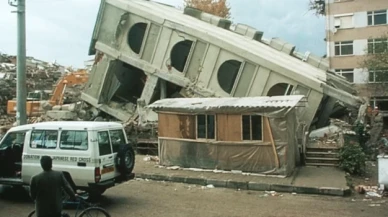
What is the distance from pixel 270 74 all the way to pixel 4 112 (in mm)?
22220

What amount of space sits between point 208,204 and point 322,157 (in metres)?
6.80

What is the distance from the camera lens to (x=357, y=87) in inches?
1612

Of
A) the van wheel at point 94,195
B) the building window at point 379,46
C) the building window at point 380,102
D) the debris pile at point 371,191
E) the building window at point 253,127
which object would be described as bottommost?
the van wheel at point 94,195

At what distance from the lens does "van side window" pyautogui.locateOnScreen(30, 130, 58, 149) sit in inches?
401

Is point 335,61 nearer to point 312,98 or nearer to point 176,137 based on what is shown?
point 312,98

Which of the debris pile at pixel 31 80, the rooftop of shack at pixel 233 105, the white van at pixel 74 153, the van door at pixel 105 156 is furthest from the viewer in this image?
the debris pile at pixel 31 80

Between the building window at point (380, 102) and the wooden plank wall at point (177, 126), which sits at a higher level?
the building window at point (380, 102)

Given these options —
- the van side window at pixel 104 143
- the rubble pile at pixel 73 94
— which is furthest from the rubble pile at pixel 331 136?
the rubble pile at pixel 73 94

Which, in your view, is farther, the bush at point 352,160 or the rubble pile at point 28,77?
the rubble pile at point 28,77

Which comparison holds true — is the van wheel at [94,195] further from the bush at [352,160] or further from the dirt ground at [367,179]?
the bush at [352,160]

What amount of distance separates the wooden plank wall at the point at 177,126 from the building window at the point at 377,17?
3202 cm

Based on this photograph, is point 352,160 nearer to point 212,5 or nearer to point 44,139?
point 44,139

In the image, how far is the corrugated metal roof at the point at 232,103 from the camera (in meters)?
14.4

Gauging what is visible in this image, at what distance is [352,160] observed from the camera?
1498cm
